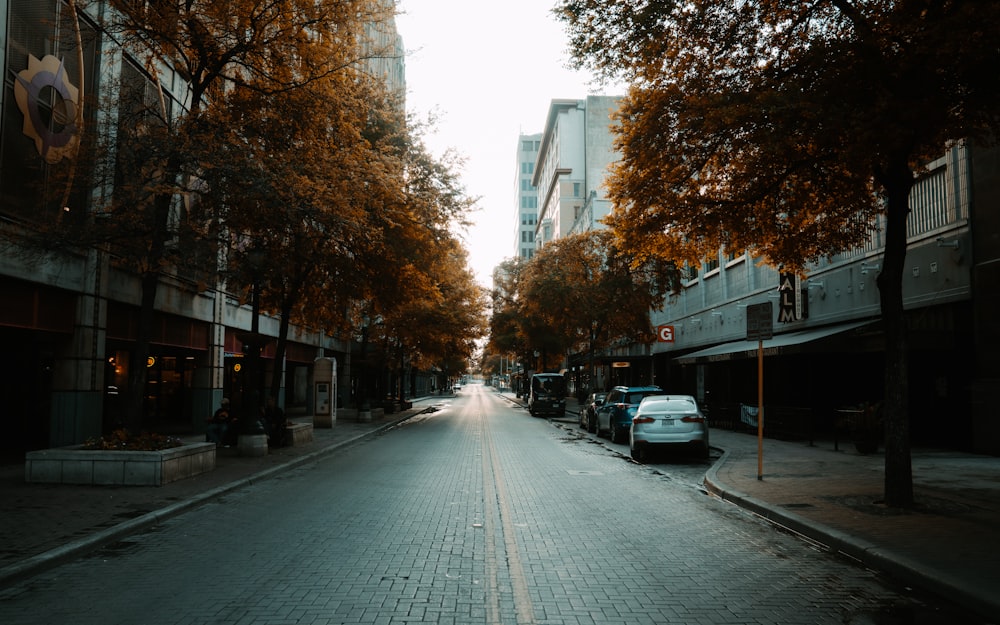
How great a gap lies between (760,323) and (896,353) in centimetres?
310

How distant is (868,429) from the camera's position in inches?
660

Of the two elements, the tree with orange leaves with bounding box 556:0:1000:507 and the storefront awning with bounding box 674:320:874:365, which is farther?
the storefront awning with bounding box 674:320:874:365

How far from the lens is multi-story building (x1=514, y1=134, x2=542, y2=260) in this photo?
141125mm

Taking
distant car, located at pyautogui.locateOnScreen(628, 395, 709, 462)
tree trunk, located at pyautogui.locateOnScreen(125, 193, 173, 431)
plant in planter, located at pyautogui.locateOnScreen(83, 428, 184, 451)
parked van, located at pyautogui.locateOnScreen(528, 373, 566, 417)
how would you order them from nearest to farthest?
plant in planter, located at pyautogui.locateOnScreen(83, 428, 184, 451), tree trunk, located at pyautogui.locateOnScreen(125, 193, 173, 431), distant car, located at pyautogui.locateOnScreen(628, 395, 709, 462), parked van, located at pyautogui.locateOnScreen(528, 373, 566, 417)

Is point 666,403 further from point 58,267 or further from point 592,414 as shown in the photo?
point 58,267

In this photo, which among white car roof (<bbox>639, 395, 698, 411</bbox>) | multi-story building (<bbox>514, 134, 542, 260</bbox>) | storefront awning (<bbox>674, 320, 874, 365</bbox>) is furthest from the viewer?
multi-story building (<bbox>514, 134, 542, 260</bbox>)

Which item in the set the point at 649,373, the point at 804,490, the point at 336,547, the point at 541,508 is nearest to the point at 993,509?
the point at 804,490

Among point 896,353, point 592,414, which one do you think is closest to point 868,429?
point 896,353

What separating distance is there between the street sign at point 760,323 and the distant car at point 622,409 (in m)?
9.05

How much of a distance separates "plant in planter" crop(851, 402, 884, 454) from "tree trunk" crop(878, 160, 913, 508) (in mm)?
7680

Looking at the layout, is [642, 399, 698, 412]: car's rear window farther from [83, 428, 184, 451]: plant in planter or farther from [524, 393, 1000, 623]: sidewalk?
[83, 428, 184, 451]: plant in planter

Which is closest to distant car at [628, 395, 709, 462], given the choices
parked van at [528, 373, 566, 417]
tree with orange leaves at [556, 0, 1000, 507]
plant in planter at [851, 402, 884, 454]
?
plant in planter at [851, 402, 884, 454]

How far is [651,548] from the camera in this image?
25.5 ft

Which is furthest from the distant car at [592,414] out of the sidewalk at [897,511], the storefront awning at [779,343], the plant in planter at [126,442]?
the plant in planter at [126,442]
